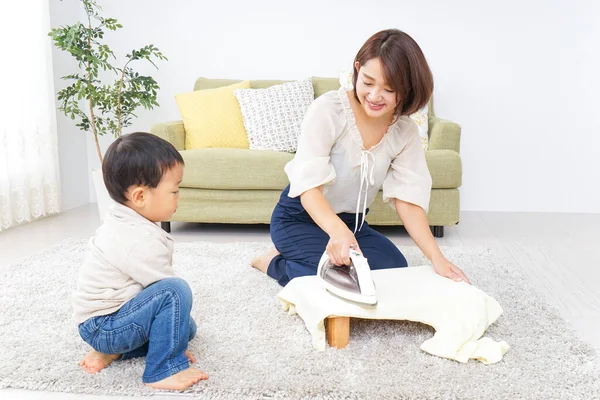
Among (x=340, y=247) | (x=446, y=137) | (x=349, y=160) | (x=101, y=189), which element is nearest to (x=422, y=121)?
(x=446, y=137)

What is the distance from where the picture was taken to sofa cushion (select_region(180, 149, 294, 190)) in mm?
2848

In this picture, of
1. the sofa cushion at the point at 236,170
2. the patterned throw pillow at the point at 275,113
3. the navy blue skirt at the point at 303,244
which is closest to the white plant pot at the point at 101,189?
the sofa cushion at the point at 236,170

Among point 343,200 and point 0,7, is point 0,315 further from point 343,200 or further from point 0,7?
point 0,7

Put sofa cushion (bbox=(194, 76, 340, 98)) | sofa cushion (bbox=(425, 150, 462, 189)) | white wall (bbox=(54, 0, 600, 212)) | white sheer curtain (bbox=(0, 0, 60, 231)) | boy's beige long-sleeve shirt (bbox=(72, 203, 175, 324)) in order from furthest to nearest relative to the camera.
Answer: white wall (bbox=(54, 0, 600, 212)), sofa cushion (bbox=(194, 76, 340, 98)), white sheer curtain (bbox=(0, 0, 60, 231)), sofa cushion (bbox=(425, 150, 462, 189)), boy's beige long-sleeve shirt (bbox=(72, 203, 175, 324))

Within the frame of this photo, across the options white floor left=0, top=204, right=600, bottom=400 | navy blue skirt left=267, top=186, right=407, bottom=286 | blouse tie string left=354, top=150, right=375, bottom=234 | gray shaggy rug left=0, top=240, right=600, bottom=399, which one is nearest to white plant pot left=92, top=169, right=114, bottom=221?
white floor left=0, top=204, right=600, bottom=400

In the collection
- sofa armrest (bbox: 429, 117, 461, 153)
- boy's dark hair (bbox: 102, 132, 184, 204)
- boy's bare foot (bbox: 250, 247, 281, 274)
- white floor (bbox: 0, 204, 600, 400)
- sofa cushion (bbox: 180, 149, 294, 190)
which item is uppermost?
boy's dark hair (bbox: 102, 132, 184, 204)

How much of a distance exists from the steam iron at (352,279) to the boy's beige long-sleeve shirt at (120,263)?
0.40 meters

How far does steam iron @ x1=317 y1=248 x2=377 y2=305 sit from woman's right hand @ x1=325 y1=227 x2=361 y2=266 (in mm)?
14

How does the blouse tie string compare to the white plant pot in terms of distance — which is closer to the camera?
the blouse tie string

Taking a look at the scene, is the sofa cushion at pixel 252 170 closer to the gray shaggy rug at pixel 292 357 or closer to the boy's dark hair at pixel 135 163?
the gray shaggy rug at pixel 292 357

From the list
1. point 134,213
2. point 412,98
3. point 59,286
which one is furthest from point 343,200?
point 59,286

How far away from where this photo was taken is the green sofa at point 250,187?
2848mm

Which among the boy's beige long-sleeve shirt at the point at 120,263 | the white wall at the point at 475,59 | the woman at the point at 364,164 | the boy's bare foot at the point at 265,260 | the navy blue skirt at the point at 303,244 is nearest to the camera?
the boy's beige long-sleeve shirt at the point at 120,263

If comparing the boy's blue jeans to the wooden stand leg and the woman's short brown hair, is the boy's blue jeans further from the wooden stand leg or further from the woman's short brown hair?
the woman's short brown hair
